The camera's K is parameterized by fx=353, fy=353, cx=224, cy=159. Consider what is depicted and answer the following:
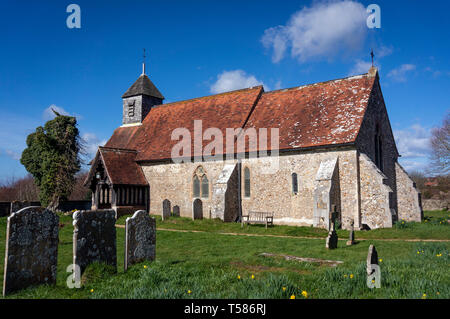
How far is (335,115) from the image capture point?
19.7 m

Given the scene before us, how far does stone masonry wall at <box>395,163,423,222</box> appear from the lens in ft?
67.3

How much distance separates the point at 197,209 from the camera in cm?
2144

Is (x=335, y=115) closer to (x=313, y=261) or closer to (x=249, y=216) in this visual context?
(x=249, y=216)

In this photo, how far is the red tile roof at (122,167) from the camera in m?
23.3

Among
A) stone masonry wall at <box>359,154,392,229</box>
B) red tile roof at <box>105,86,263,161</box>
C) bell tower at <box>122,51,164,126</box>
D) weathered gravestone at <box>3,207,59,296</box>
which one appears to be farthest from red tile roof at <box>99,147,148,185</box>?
weathered gravestone at <box>3,207,59,296</box>

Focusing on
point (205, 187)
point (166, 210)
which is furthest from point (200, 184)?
point (166, 210)

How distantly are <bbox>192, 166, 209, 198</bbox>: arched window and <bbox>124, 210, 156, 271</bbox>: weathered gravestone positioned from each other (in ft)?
44.5

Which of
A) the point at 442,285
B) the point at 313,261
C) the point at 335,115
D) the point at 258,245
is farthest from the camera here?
the point at 335,115

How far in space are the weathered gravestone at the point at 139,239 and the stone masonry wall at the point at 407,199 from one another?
56.3 ft

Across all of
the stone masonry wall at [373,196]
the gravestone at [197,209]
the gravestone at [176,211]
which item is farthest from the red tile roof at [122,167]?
the stone masonry wall at [373,196]

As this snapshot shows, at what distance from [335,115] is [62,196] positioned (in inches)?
829

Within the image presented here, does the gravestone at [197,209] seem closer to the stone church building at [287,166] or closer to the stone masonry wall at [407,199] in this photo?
the stone church building at [287,166]
